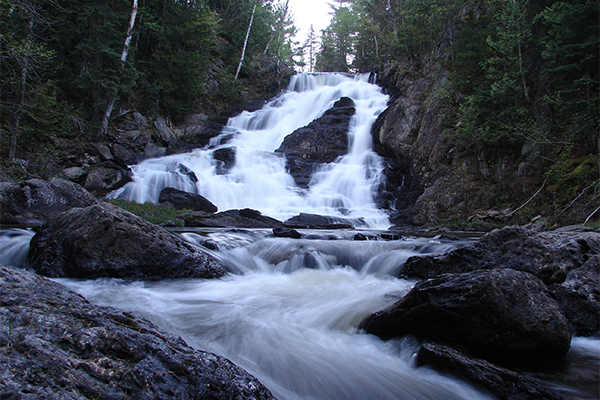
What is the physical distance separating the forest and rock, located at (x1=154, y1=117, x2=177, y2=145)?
28.6 inches

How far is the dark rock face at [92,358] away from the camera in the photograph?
134 cm

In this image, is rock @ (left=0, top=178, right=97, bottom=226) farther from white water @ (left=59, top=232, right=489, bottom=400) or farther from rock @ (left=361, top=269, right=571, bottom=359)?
rock @ (left=361, top=269, right=571, bottom=359)

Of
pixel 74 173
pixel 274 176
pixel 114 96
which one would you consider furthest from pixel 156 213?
pixel 114 96

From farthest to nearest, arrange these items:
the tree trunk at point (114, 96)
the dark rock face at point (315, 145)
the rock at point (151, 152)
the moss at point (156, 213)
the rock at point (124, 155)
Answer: the dark rock face at point (315, 145), the rock at point (151, 152), the tree trunk at point (114, 96), the rock at point (124, 155), the moss at point (156, 213)

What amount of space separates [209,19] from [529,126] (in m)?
21.0

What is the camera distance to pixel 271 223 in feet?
41.1

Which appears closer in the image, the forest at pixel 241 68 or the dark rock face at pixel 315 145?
the forest at pixel 241 68

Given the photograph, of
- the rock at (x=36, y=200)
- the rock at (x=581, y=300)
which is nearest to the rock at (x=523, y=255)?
the rock at (x=581, y=300)

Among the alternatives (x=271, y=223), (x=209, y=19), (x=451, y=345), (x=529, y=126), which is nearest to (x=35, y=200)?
(x=271, y=223)

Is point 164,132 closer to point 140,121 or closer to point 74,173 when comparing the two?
point 140,121

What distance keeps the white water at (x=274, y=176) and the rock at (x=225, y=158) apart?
0.94 ft

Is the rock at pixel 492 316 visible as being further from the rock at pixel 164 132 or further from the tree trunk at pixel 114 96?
the rock at pixel 164 132

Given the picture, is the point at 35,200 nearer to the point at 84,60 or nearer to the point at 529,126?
the point at 84,60

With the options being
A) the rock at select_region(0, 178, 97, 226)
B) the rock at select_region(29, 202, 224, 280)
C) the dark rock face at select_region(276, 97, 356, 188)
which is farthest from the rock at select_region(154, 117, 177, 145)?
the rock at select_region(29, 202, 224, 280)
